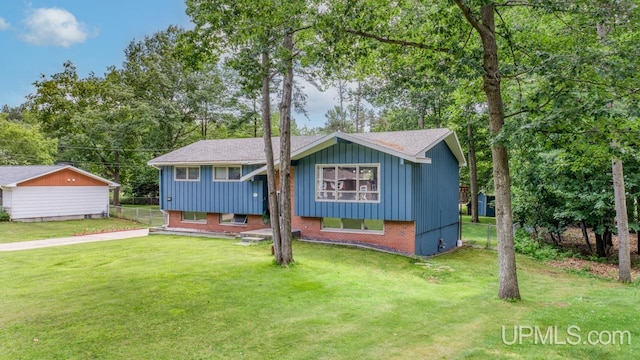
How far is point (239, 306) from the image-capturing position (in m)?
6.30

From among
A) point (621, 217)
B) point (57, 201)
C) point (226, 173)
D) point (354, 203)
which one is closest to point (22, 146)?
point (57, 201)

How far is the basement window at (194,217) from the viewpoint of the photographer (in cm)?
1872

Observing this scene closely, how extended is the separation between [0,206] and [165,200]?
Result: 12.5m

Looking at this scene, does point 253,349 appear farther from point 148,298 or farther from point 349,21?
point 349,21

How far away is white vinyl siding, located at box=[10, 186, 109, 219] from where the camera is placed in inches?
922

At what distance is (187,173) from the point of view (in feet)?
61.1

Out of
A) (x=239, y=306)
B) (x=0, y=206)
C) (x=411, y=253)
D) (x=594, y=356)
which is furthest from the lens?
(x=0, y=206)

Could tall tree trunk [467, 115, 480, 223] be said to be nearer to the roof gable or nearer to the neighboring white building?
the neighboring white building

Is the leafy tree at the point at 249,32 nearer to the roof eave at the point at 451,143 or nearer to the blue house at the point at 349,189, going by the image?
the blue house at the point at 349,189

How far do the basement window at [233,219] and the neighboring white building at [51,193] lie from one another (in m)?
13.9

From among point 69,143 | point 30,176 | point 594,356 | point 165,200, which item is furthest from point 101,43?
point 594,356

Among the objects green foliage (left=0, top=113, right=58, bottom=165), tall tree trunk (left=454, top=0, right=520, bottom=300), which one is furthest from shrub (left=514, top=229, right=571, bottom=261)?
green foliage (left=0, top=113, right=58, bottom=165)

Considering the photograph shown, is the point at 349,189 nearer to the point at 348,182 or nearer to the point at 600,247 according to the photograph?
the point at 348,182

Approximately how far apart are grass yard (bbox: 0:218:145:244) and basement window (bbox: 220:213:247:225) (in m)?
7.21
